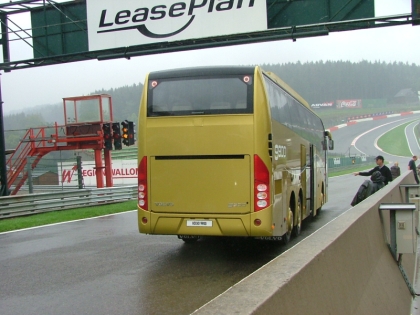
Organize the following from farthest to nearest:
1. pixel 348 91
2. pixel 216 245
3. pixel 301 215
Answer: pixel 348 91 < pixel 301 215 < pixel 216 245

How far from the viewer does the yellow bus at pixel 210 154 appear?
9016mm

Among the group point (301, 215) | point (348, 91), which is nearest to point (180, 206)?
point (301, 215)

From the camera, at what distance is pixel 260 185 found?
9000mm

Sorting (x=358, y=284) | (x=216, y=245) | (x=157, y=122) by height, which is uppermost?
(x=157, y=122)

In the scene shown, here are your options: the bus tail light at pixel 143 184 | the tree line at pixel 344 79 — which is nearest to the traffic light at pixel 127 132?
the bus tail light at pixel 143 184

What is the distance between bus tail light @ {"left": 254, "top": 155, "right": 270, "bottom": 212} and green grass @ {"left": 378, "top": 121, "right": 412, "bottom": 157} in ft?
252

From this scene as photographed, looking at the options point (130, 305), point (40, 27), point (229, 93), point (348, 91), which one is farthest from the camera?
point (348, 91)

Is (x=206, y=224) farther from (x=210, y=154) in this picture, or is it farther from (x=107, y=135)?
(x=107, y=135)

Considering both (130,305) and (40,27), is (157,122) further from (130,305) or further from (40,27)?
(40,27)

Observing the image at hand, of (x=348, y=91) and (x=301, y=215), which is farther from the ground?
(x=348, y=91)

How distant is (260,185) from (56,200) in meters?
13.8

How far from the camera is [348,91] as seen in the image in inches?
6890

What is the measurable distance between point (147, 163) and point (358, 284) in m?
5.18

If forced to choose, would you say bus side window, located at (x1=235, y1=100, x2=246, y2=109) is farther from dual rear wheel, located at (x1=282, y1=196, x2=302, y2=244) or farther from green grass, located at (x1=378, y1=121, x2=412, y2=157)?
green grass, located at (x1=378, y1=121, x2=412, y2=157)
